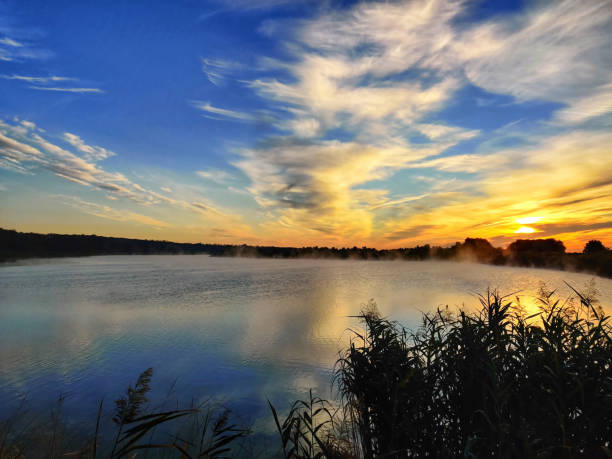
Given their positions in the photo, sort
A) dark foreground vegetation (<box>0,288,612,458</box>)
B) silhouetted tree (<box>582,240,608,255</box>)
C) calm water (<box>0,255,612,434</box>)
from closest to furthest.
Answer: dark foreground vegetation (<box>0,288,612,458</box>), calm water (<box>0,255,612,434</box>), silhouetted tree (<box>582,240,608,255</box>)

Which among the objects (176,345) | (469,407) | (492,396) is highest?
(492,396)

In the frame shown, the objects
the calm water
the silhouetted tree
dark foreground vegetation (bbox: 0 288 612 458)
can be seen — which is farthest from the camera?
the silhouetted tree

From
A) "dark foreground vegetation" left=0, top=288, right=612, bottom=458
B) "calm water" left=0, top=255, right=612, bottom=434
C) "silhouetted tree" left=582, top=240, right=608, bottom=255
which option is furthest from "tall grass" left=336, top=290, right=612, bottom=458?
"silhouetted tree" left=582, top=240, right=608, bottom=255

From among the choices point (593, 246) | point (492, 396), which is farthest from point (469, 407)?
point (593, 246)

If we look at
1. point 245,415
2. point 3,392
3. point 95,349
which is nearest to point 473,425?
point 245,415

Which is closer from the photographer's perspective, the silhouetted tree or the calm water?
the calm water

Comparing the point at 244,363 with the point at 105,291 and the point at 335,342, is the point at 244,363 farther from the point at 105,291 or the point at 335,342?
the point at 105,291

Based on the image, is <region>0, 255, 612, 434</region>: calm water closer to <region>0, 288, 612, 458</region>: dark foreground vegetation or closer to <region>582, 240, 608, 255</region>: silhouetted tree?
<region>0, 288, 612, 458</region>: dark foreground vegetation

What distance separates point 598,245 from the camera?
302 feet

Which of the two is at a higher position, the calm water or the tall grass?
the tall grass

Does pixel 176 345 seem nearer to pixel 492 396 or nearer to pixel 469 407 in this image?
pixel 469 407

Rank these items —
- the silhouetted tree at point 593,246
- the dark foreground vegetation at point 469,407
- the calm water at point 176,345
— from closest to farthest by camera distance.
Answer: the dark foreground vegetation at point 469,407 < the calm water at point 176,345 < the silhouetted tree at point 593,246

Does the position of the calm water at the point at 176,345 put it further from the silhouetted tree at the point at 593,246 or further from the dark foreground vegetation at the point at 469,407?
the silhouetted tree at the point at 593,246

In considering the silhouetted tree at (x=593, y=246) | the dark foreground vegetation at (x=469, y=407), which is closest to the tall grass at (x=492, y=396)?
the dark foreground vegetation at (x=469, y=407)
